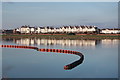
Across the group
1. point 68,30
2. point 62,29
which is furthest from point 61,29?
point 68,30

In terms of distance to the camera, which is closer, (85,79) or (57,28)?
(85,79)

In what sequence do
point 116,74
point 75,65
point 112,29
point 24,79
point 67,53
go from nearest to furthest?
1. point 24,79
2. point 116,74
3. point 75,65
4. point 67,53
5. point 112,29

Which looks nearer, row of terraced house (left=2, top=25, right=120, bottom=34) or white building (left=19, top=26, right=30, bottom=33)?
row of terraced house (left=2, top=25, right=120, bottom=34)

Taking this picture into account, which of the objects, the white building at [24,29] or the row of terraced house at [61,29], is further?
the white building at [24,29]

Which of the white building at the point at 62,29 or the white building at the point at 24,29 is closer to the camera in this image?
the white building at the point at 62,29

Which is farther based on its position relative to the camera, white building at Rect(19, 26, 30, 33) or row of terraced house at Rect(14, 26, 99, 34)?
white building at Rect(19, 26, 30, 33)

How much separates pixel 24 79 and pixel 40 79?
1964 mm

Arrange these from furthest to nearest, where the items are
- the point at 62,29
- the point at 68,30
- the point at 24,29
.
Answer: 1. the point at 24,29
2. the point at 62,29
3. the point at 68,30

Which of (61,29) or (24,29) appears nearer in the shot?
(61,29)

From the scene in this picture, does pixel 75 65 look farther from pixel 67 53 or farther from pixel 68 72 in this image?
pixel 67 53

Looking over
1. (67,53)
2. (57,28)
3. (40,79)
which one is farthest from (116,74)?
(57,28)

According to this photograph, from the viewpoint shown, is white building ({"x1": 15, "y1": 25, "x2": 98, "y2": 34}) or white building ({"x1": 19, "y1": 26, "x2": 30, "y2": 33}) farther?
white building ({"x1": 19, "y1": 26, "x2": 30, "y2": 33})

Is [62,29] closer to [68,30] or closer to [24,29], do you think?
[68,30]

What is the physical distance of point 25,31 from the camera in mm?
177875
